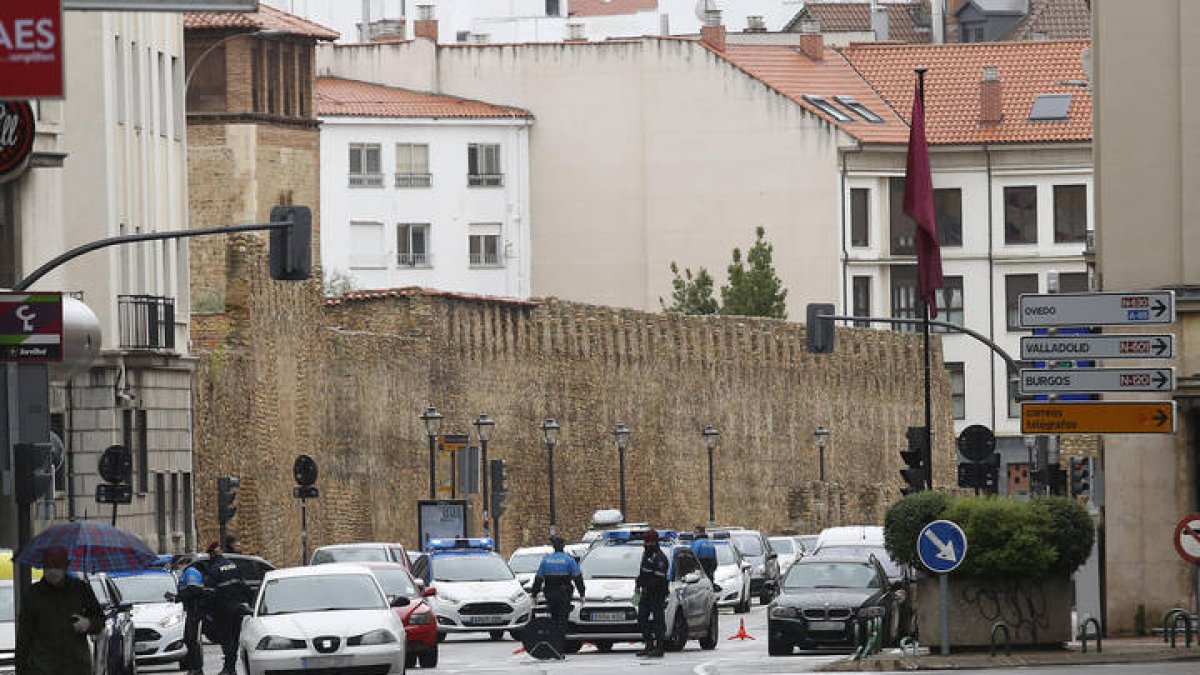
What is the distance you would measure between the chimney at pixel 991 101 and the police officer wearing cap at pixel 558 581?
211ft

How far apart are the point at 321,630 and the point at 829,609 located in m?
9.79

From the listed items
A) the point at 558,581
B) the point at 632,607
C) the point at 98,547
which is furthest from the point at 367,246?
the point at 98,547

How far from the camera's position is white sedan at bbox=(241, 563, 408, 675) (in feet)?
104

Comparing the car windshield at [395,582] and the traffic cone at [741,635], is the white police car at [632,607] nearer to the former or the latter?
the traffic cone at [741,635]

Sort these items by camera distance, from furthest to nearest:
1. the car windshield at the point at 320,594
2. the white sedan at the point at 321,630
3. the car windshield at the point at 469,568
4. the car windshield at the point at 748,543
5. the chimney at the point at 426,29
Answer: the chimney at the point at 426,29, the car windshield at the point at 748,543, the car windshield at the point at 469,568, the car windshield at the point at 320,594, the white sedan at the point at 321,630

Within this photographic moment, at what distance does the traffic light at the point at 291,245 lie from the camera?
134 ft

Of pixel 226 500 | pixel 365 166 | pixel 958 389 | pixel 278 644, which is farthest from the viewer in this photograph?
pixel 365 166

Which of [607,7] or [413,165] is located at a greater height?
[607,7]

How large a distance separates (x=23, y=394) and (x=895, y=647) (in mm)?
15516

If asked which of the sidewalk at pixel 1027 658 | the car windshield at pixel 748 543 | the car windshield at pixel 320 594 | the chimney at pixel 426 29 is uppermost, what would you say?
the chimney at pixel 426 29

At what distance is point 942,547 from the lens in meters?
34.6

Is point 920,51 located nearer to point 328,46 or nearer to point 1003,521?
point 328,46

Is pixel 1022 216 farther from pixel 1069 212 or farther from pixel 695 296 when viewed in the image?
pixel 695 296

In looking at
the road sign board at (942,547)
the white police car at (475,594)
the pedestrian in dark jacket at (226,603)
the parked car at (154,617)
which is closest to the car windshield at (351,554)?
the white police car at (475,594)
